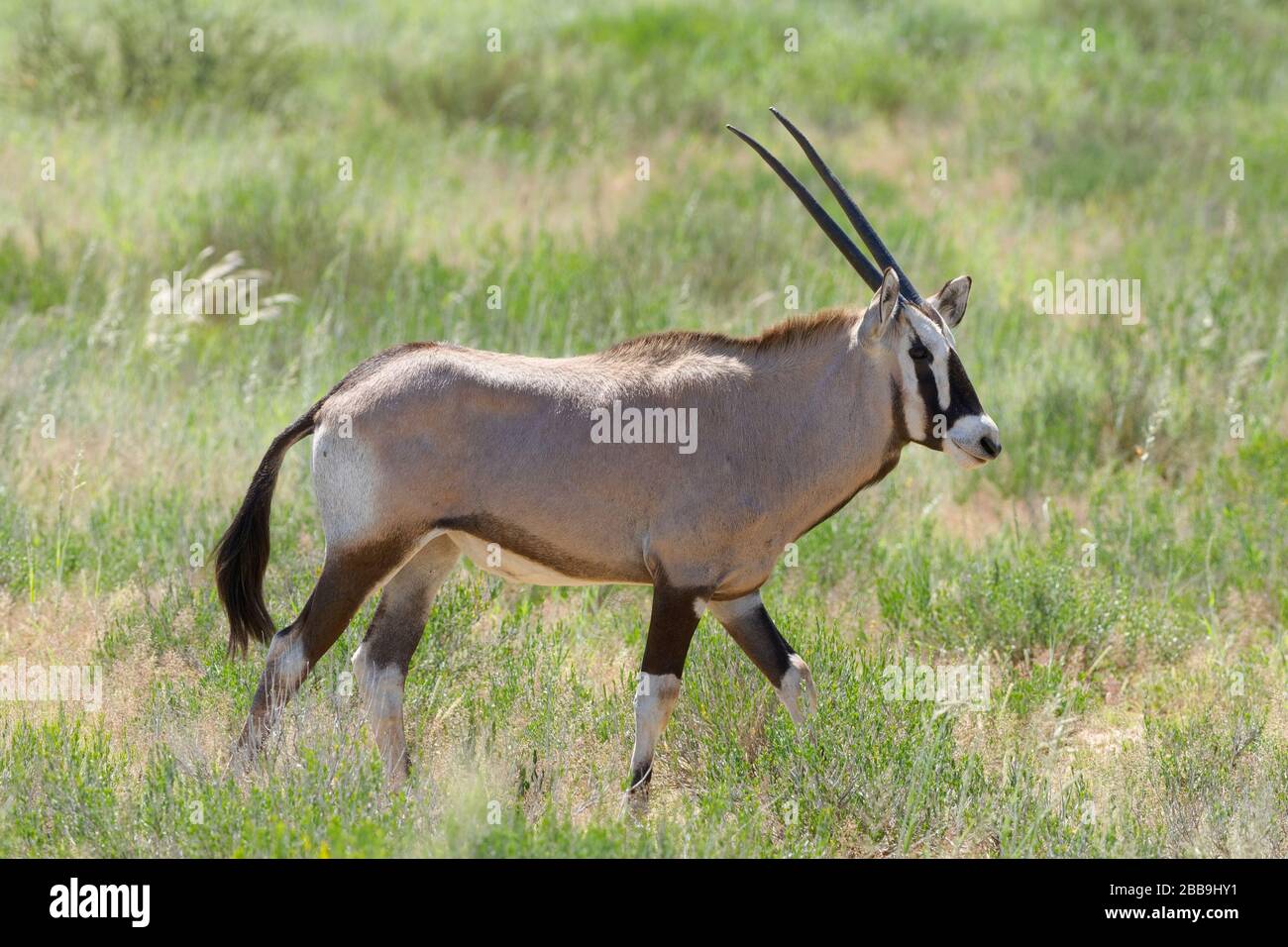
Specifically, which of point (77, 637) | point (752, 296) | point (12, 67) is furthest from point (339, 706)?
point (12, 67)

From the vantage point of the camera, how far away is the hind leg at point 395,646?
18.4 ft

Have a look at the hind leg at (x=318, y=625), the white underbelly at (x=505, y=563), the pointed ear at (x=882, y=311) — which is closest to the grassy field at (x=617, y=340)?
the hind leg at (x=318, y=625)

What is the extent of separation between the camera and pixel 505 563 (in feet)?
17.5

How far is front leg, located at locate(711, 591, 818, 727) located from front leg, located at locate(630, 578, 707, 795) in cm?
37

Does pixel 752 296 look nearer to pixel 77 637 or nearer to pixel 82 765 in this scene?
pixel 77 637

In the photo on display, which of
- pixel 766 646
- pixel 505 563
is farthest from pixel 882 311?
pixel 505 563

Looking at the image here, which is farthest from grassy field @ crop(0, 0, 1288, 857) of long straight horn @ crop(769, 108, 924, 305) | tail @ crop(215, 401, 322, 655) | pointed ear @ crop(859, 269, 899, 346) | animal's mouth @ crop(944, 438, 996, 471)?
long straight horn @ crop(769, 108, 924, 305)

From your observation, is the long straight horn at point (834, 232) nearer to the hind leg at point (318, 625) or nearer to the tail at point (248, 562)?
the hind leg at point (318, 625)

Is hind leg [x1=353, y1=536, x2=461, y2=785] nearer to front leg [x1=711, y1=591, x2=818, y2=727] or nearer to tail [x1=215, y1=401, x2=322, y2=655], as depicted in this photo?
tail [x1=215, y1=401, x2=322, y2=655]

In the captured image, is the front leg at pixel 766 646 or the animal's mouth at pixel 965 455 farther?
the front leg at pixel 766 646

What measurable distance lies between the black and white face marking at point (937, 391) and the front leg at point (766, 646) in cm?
88

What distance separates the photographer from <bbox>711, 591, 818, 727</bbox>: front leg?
5551mm

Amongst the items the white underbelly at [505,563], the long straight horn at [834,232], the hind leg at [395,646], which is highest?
the long straight horn at [834,232]

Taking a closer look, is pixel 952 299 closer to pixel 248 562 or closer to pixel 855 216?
pixel 855 216
